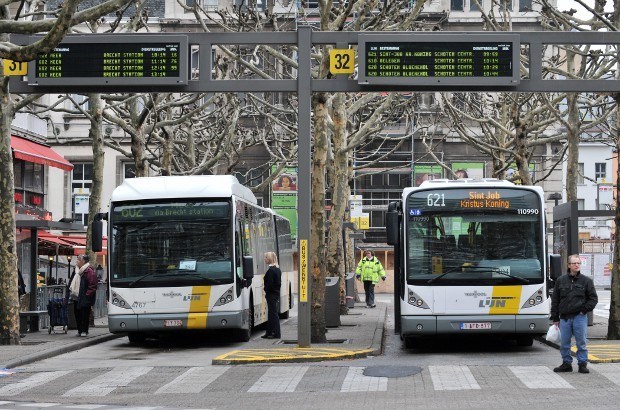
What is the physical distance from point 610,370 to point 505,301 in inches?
157

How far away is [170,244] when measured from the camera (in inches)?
904

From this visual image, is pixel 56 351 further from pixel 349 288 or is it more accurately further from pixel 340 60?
pixel 349 288

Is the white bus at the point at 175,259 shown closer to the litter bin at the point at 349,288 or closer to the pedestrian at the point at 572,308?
the pedestrian at the point at 572,308

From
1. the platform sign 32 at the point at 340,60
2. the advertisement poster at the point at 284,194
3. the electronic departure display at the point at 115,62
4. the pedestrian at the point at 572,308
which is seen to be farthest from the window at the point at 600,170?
the pedestrian at the point at 572,308

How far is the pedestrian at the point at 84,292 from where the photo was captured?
25.6 m

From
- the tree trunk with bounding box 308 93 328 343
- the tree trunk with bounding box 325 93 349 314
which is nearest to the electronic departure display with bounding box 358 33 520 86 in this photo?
the tree trunk with bounding box 308 93 328 343

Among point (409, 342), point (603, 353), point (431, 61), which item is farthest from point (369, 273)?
point (603, 353)

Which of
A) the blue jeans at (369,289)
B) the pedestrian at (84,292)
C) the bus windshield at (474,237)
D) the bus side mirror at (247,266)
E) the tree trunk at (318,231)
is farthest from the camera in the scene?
the blue jeans at (369,289)

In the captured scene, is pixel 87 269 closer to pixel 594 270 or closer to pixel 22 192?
A: pixel 22 192

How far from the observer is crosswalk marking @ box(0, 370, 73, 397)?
1599 cm

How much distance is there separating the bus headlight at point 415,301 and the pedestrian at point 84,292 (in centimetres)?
766

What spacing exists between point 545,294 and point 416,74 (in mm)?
4268

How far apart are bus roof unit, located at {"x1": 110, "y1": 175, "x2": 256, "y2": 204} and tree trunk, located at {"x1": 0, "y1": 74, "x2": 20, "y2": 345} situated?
79.8 inches

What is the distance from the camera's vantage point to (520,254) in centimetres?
2095
